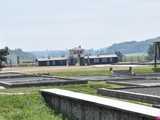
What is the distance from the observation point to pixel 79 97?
18.3m

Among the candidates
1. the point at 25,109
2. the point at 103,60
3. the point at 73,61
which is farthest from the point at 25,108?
the point at 103,60

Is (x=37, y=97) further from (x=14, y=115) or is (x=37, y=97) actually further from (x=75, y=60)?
(x=75, y=60)

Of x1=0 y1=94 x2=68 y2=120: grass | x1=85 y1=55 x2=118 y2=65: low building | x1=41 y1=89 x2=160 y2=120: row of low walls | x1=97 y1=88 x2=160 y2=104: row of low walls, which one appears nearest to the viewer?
x1=41 y1=89 x2=160 y2=120: row of low walls

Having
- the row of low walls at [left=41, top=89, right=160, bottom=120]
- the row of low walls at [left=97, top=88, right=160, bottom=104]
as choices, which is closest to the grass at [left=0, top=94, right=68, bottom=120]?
the row of low walls at [left=41, top=89, right=160, bottom=120]

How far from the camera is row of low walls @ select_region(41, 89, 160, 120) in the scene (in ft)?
45.4

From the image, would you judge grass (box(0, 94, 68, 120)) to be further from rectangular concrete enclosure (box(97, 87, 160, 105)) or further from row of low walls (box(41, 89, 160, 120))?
rectangular concrete enclosure (box(97, 87, 160, 105))

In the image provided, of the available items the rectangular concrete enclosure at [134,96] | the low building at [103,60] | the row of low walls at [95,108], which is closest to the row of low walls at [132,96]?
the rectangular concrete enclosure at [134,96]

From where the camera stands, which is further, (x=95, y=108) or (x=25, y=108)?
(x=25, y=108)

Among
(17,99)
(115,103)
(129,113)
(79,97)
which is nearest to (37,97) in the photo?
(17,99)

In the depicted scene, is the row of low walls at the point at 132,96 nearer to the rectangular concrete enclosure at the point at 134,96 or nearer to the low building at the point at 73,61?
the rectangular concrete enclosure at the point at 134,96

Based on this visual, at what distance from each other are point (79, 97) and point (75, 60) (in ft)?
310

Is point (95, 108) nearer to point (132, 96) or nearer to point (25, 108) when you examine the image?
point (132, 96)

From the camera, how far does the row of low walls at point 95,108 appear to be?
45.4 ft

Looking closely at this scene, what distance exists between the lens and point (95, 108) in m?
16.5
